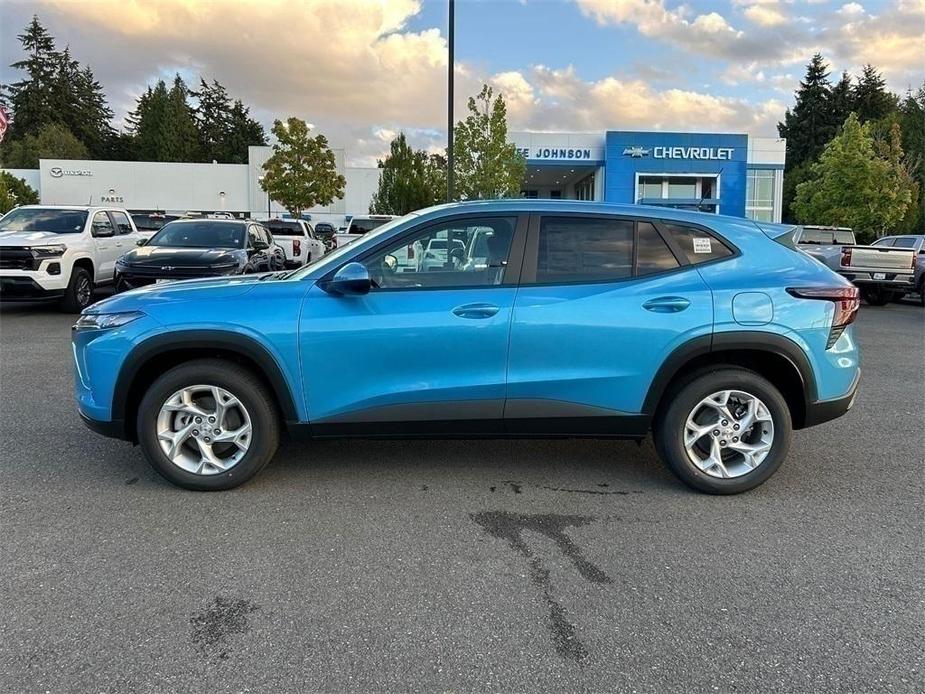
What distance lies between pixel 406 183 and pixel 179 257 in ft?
98.9

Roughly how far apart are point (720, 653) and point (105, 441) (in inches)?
171

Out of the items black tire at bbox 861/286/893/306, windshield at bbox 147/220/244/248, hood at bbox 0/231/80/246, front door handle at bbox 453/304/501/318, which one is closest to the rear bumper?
front door handle at bbox 453/304/501/318

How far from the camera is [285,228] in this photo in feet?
73.3

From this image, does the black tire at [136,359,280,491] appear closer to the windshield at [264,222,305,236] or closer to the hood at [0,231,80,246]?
the hood at [0,231,80,246]

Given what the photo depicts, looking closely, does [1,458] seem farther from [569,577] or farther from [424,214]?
[569,577]

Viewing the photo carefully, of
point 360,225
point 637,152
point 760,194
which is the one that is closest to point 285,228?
point 360,225

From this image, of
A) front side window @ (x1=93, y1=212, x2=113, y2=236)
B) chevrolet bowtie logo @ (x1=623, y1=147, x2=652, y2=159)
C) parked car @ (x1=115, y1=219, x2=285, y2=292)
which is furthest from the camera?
chevrolet bowtie logo @ (x1=623, y1=147, x2=652, y2=159)

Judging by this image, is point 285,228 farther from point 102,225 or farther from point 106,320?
point 106,320

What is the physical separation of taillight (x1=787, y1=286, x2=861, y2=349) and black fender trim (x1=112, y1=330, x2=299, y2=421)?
2.98 meters

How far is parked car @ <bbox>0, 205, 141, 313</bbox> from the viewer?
1080cm

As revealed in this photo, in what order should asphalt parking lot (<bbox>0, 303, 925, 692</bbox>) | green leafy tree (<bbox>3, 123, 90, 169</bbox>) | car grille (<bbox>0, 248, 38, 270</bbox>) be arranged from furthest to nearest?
1. green leafy tree (<bbox>3, 123, 90, 169</bbox>)
2. car grille (<bbox>0, 248, 38, 270</bbox>)
3. asphalt parking lot (<bbox>0, 303, 925, 692</bbox>)

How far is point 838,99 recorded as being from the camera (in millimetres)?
72875

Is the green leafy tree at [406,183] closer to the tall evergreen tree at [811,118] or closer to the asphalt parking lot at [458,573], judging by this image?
the asphalt parking lot at [458,573]

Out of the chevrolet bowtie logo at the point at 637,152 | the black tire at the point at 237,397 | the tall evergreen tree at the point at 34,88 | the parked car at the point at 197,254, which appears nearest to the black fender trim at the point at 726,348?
the black tire at the point at 237,397
